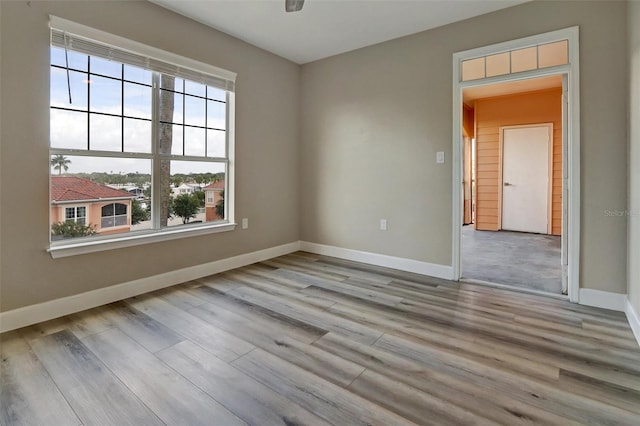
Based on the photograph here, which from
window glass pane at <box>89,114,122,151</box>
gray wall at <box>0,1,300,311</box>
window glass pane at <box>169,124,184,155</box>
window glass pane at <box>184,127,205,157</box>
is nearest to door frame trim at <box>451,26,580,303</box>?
gray wall at <box>0,1,300,311</box>

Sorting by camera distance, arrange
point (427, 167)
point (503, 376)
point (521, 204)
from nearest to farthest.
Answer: point (503, 376) < point (427, 167) < point (521, 204)

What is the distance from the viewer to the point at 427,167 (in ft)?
11.9

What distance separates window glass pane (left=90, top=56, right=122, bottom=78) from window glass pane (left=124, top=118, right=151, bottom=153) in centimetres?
39

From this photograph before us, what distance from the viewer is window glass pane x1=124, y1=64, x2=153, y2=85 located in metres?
2.92

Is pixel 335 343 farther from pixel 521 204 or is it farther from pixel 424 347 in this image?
pixel 521 204

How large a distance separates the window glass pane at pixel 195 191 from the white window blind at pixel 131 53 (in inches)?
35.3

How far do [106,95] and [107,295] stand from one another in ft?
5.64

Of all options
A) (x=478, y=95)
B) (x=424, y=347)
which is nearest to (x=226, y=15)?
(x=424, y=347)

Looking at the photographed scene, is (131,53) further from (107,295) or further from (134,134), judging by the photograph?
(107,295)

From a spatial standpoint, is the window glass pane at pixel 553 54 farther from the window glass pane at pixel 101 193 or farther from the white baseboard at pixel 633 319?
the window glass pane at pixel 101 193

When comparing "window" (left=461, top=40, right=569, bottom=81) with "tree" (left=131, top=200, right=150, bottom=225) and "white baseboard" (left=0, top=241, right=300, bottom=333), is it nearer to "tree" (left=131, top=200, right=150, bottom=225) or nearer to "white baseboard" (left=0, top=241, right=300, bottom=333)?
"white baseboard" (left=0, top=241, right=300, bottom=333)

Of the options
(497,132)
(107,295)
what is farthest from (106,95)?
(497,132)

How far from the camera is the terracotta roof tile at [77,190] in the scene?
101 inches

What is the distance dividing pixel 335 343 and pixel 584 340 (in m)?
1.65
